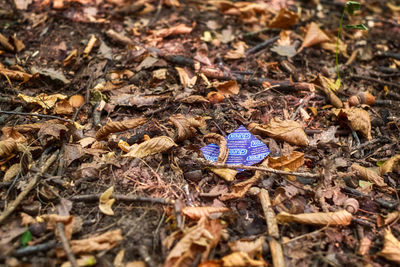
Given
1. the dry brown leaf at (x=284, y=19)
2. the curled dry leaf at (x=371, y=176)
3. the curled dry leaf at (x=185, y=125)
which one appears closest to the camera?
the curled dry leaf at (x=371, y=176)

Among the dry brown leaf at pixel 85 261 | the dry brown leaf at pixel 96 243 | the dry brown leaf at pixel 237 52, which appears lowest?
the dry brown leaf at pixel 85 261

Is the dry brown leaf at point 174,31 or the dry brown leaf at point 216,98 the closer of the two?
the dry brown leaf at point 216,98

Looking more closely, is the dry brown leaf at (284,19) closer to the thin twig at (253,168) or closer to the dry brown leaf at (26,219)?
the thin twig at (253,168)

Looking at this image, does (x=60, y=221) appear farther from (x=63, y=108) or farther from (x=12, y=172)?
(x=63, y=108)

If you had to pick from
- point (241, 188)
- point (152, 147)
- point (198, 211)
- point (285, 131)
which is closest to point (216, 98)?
point (285, 131)

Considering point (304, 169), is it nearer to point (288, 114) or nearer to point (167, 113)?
point (288, 114)

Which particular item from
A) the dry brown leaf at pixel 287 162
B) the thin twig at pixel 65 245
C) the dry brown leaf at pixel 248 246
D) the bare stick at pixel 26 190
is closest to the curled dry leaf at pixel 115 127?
the bare stick at pixel 26 190
